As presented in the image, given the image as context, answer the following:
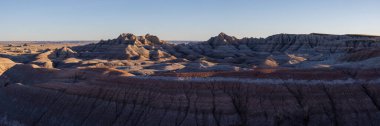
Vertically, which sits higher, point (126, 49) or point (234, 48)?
point (234, 48)

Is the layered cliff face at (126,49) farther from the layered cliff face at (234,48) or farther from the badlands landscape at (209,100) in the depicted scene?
the badlands landscape at (209,100)

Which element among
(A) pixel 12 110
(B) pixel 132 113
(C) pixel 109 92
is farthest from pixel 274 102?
(A) pixel 12 110

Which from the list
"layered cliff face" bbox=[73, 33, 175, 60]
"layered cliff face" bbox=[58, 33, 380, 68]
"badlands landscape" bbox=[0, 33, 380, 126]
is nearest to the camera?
"badlands landscape" bbox=[0, 33, 380, 126]

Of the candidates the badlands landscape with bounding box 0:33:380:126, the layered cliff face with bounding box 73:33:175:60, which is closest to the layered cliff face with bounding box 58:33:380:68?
the layered cliff face with bounding box 73:33:175:60

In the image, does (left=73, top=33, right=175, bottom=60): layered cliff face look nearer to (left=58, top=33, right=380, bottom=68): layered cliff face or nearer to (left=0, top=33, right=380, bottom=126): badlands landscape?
(left=58, top=33, right=380, bottom=68): layered cliff face

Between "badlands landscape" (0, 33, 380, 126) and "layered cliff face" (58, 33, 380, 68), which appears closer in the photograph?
"badlands landscape" (0, 33, 380, 126)

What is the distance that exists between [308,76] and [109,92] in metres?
17.3

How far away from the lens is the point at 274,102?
29.4m

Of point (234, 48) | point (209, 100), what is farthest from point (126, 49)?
point (209, 100)

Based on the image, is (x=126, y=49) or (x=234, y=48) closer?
(x=126, y=49)

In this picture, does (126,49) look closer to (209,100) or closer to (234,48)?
(234,48)

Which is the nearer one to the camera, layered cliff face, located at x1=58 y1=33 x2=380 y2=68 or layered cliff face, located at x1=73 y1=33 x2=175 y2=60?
layered cliff face, located at x1=58 y1=33 x2=380 y2=68

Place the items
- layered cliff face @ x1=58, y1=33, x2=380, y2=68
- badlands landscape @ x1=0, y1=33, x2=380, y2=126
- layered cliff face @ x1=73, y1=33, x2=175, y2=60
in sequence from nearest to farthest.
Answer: badlands landscape @ x1=0, y1=33, x2=380, y2=126
layered cliff face @ x1=58, y1=33, x2=380, y2=68
layered cliff face @ x1=73, y1=33, x2=175, y2=60

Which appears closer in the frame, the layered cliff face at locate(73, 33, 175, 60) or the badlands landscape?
the badlands landscape
